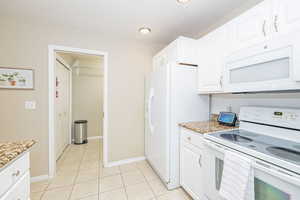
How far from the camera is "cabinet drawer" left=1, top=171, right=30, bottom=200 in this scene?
32.1 inches

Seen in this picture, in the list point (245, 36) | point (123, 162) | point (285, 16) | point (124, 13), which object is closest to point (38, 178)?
point (123, 162)

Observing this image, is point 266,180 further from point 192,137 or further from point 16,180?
point 16,180

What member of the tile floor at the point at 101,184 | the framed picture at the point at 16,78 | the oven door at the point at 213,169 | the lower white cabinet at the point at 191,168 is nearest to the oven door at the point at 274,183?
the oven door at the point at 213,169

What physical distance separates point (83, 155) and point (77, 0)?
276 cm

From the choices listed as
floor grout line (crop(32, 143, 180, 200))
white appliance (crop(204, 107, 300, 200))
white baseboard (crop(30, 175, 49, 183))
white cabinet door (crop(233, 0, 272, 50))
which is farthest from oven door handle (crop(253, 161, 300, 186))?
white baseboard (crop(30, 175, 49, 183))

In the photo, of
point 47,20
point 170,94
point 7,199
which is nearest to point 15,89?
point 47,20

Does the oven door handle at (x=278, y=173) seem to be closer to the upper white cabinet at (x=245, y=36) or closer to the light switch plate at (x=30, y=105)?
the upper white cabinet at (x=245, y=36)

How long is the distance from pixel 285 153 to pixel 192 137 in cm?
77

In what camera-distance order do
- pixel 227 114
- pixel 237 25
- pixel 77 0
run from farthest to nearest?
1. pixel 227 114
2. pixel 77 0
3. pixel 237 25

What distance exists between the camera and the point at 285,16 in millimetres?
985

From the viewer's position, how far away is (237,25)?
1.33 m

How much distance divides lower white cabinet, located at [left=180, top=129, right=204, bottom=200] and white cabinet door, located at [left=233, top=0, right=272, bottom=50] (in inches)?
40.7

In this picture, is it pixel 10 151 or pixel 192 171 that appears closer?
pixel 10 151

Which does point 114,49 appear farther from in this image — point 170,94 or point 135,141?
point 135,141
